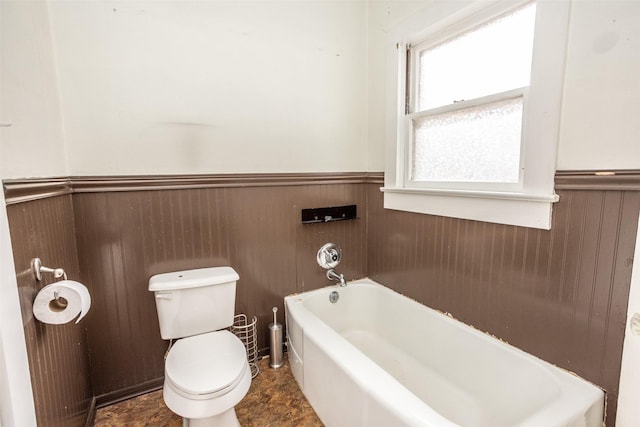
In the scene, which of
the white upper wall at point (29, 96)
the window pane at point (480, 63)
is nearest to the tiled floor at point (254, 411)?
the white upper wall at point (29, 96)

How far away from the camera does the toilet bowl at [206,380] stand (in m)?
1.20

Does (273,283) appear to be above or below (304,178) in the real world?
below

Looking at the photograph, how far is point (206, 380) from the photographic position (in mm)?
1253

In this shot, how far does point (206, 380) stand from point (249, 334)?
0.72m

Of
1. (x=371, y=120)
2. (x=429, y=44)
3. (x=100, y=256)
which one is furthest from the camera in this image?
(x=371, y=120)

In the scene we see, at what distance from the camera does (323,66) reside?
6.59ft

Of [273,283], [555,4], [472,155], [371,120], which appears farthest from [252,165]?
[555,4]

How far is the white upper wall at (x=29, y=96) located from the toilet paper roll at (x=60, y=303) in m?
0.37

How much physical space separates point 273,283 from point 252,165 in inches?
31.4

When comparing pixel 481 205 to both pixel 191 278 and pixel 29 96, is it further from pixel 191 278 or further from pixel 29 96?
pixel 29 96

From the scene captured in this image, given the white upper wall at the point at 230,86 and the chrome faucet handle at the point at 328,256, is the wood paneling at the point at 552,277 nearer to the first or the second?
the white upper wall at the point at 230,86

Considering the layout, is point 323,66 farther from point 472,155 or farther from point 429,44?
point 472,155

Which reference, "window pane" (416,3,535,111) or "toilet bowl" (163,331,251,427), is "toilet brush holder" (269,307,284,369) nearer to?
"toilet bowl" (163,331,251,427)

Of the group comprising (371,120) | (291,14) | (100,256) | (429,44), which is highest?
(291,14)
